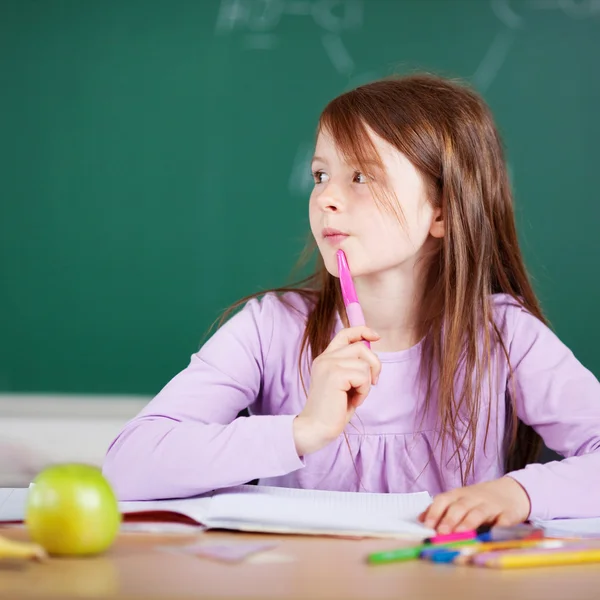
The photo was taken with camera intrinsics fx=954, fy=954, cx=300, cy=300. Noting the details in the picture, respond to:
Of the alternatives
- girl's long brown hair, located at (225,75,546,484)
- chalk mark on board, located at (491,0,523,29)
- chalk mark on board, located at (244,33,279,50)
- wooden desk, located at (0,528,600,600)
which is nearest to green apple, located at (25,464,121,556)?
wooden desk, located at (0,528,600,600)

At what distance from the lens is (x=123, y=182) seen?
259 centimetres

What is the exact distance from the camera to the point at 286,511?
0.86 metres

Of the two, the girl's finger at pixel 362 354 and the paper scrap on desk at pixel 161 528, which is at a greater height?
the girl's finger at pixel 362 354

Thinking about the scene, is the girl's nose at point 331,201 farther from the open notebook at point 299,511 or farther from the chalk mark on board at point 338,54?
the chalk mark on board at point 338,54

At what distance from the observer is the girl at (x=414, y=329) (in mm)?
1232

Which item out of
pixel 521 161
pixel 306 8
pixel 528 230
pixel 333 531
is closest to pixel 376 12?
pixel 306 8

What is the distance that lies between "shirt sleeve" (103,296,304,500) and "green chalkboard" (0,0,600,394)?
1336 mm

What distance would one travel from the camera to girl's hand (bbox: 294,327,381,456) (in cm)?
98

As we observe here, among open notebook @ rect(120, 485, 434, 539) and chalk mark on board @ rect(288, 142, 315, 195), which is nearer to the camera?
open notebook @ rect(120, 485, 434, 539)

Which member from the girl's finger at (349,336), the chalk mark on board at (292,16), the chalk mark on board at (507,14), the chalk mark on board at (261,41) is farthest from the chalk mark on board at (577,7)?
the girl's finger at (349,336)

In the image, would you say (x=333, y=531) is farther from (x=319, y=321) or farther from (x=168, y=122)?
(x=168, y=122)

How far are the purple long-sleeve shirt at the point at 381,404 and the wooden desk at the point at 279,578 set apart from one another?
38 cm

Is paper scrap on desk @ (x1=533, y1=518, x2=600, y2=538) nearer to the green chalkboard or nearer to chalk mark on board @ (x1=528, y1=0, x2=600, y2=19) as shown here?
the green chalkboard

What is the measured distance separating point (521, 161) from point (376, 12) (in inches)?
22.1
